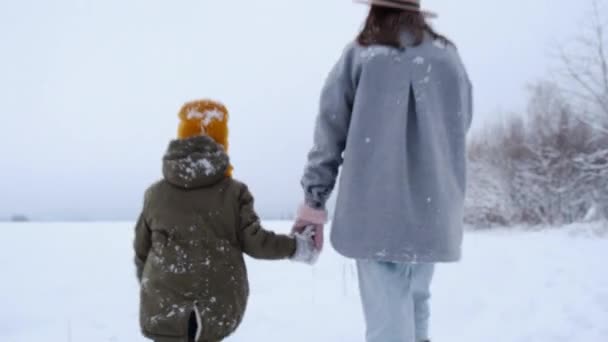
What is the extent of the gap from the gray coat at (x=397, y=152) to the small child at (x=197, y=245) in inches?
14.5

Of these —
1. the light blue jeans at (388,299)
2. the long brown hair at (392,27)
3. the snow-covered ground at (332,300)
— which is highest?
the long brown hair at (392,27)

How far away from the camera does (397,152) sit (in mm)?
1700

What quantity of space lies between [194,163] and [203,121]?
0.27 m

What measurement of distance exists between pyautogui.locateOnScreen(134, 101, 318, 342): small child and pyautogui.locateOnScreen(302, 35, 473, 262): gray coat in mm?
369

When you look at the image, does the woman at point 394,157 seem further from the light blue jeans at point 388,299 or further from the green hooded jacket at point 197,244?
the green hooded jacket at point 197,244

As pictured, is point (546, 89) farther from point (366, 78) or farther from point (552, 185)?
point (366, 78)

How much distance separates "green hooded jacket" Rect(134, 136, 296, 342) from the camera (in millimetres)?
1834

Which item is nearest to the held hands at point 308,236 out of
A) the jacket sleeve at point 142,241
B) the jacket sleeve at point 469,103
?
the jacket sleeve at point 142,241

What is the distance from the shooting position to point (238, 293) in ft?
6.30

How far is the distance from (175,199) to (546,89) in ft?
81.0

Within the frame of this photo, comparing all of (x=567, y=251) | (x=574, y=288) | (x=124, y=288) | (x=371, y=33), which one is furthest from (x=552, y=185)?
(x=371, y=33)

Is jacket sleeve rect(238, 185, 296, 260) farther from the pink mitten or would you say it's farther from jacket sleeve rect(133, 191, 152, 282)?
jacket sleeve rect(133, 191, 152, 282)

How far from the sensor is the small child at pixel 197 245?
1.83 meters

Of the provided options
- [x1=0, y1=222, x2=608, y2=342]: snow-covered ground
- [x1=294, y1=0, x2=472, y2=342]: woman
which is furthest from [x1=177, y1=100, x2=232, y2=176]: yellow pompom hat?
[x1=0, y1=222, x2=608, y2=342]: snow-covered ground
